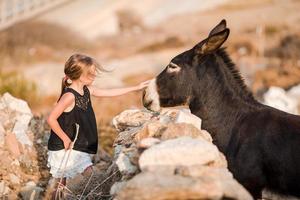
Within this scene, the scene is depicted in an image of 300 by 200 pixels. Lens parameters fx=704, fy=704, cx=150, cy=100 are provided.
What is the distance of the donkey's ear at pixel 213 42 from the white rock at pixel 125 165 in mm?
1516

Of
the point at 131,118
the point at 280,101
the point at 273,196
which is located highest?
the point at 131,118

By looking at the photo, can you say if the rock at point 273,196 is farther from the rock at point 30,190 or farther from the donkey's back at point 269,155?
the rock at point 30,190

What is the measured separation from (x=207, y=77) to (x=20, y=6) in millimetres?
21252

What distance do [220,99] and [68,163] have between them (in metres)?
1.75

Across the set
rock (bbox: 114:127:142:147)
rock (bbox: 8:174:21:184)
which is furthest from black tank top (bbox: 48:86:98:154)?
rock (bbox: 8:174:21:184)

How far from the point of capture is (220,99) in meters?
7.41

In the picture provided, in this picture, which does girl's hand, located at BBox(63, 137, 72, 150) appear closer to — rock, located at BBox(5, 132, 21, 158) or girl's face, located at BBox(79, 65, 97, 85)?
girl's face, located at BBox(79, 65, 97, 85)

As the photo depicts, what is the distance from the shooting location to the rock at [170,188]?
540cm

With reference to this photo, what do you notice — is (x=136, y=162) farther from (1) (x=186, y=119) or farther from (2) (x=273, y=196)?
(2) (x=273, y=196)

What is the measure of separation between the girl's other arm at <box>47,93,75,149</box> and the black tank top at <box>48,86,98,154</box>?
0.39ft

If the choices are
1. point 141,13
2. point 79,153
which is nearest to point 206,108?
point 79,153

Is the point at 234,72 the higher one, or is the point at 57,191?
the point at 234,72

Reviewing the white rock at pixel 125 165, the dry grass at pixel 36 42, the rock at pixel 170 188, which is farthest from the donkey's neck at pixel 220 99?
the dry grass at pixel 36 42

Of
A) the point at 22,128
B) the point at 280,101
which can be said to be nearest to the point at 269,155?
the point at 22,128
